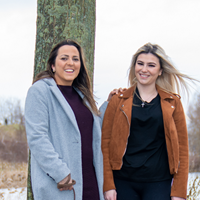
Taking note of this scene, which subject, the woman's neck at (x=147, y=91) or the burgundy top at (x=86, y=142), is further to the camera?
the woman's neck at (x=147, y=91)

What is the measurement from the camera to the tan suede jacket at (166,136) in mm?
2736

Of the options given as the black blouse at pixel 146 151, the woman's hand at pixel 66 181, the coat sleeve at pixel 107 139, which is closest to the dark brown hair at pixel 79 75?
the coat sleeve at pixel 107 139

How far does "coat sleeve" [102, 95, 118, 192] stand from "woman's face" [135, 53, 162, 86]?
36 centimetres

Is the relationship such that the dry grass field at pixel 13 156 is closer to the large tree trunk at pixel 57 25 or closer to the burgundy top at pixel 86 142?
the large tree trunk at pixel 57 25

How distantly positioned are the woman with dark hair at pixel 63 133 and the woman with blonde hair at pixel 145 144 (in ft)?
0.89

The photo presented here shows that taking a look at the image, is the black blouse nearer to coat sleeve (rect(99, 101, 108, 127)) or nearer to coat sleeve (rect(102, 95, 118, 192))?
coat sleeve (rect(102, 95, 118, 192))

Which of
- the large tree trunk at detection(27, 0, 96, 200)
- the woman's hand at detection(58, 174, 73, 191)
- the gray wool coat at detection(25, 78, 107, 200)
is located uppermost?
the large tree trunk at detection(27, 0, 96, 200)

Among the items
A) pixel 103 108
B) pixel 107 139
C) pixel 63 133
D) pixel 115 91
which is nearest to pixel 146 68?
pixel 115 91

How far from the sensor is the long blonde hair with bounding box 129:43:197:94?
2941 mm

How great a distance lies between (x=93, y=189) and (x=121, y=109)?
33.1 inches

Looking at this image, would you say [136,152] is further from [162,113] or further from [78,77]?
[78,77]

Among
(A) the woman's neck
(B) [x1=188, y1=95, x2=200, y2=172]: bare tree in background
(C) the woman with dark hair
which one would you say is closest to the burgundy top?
(C) the woman with dark hair

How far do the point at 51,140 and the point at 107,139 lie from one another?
789 millimetres

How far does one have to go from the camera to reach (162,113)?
2791 millimetres
